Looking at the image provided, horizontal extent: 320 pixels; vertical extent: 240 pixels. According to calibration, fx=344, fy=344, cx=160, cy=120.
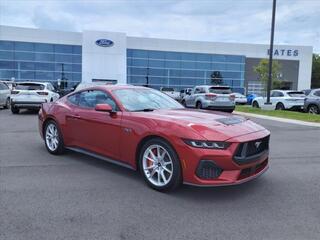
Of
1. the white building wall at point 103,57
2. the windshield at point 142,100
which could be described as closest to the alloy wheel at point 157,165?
the windshield at point 142,100

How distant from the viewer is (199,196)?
4781 mm

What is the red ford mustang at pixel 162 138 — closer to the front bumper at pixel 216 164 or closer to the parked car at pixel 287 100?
the front bumper at pixel 216 164

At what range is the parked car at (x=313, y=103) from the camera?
1839 cm

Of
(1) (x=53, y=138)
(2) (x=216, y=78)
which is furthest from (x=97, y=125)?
(2) (x=216, y=78)

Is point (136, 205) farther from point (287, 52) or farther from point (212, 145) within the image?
point (287, 52)

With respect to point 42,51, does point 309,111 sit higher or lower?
lower

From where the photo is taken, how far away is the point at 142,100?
602cm

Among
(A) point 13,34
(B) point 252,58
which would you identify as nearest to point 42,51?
(A) point 13,34

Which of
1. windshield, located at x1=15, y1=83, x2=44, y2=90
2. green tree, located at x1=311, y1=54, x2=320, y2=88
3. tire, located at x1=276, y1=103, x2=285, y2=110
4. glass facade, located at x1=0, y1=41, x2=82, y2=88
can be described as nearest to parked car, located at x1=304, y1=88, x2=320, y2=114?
tire, located at x1=276, y1=103, x2=285, y2=110

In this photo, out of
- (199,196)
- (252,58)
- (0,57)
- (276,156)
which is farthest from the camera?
(252,58)

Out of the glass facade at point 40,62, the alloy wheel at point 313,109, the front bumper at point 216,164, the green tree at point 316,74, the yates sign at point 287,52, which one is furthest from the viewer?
the green tree at point 316,74

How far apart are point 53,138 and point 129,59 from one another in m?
51.3

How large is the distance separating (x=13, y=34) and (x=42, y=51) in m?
4.81

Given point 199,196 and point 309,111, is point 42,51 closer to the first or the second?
point 309,111
